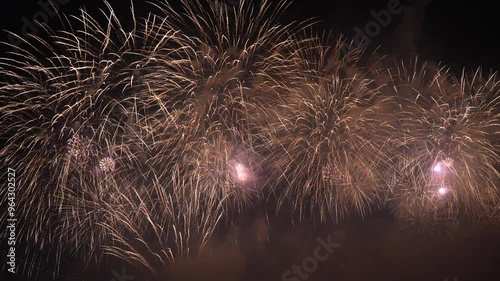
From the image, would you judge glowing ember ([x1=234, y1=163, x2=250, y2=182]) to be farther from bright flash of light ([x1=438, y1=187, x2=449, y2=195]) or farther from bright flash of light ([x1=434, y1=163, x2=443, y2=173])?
bright flash of light ([x1=438, y1=187, x2=449, y2=195])

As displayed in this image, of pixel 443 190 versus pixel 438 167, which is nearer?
pixel 438 167

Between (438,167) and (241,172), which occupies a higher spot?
(438,167)

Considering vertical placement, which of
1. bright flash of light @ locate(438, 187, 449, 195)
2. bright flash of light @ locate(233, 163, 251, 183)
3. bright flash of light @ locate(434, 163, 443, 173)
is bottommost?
bright flash of light @ locate(438, 187, 449, 195)

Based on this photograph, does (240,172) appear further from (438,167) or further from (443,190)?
(443,190)

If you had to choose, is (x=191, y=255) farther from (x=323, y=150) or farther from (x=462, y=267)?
(x=462, y=267)

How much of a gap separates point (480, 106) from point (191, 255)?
746 cm

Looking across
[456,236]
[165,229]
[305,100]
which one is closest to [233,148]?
[305,100]

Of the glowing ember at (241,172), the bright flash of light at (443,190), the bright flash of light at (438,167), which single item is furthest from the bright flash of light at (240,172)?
the bright flash of light at (443,190)

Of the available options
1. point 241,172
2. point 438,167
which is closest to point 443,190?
point 438,167

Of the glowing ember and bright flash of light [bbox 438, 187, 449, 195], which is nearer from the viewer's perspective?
the glowing ember

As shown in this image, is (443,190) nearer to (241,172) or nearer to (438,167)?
(438,167)

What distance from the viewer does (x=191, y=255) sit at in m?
12.2

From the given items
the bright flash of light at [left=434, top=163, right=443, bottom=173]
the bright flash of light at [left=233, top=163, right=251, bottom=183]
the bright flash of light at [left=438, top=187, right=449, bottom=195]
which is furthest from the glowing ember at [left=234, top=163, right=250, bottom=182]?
the bright flash of light at [left=438, top=187, right=449, bottom=195]

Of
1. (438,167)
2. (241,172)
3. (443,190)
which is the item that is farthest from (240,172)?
(443,190)
